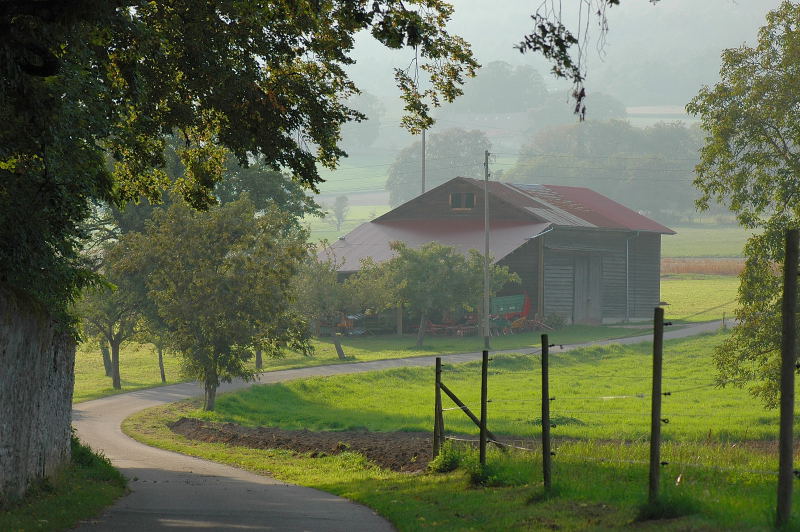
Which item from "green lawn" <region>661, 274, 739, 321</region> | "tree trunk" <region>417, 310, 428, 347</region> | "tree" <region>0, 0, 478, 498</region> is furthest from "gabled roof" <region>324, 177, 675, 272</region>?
"tree" <region>0, 0, 478, 498</region>

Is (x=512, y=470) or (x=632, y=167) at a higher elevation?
(x=632, y=167)

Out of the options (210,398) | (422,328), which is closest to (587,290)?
(422,328)

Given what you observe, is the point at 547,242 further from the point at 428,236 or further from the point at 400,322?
the point at 400,322

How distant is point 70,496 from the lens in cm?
1380

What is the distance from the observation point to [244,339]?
108 ft

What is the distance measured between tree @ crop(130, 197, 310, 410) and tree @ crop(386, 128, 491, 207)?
468ft

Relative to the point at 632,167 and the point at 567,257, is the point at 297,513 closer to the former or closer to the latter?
the point at 567,257

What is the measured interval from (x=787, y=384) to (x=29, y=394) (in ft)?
30.9

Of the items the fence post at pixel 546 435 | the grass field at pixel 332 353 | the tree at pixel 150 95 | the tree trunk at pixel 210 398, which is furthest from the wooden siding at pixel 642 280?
the fence post at pixel 546 435

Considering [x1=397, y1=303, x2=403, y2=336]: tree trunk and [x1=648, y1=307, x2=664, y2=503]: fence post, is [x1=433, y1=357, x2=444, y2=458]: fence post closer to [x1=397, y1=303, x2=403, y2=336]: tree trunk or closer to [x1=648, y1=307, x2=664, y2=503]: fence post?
[x1=648, y1=307, x2=664, y2=503]: fence post

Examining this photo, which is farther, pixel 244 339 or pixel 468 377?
pixel 468 377

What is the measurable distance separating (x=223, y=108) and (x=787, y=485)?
10.7m

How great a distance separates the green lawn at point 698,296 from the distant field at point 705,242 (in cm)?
1899

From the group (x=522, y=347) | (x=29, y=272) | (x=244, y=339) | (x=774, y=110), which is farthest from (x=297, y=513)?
(x=522, y=347)
